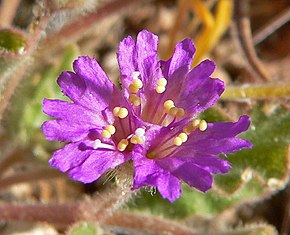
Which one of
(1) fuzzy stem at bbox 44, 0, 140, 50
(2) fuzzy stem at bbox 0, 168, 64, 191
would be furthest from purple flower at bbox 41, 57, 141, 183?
(1) fuzzy stem at bbox 44, 0, 140, 50

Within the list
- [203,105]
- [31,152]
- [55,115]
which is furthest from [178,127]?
[31,152]

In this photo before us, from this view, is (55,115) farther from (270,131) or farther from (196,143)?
(270,131)

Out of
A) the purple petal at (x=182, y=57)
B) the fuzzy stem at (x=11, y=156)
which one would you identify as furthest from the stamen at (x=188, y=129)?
the fuzzy stem at (x=11, y=156)

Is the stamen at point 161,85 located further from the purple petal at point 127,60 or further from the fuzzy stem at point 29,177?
the fuzzy stem at point 29,177

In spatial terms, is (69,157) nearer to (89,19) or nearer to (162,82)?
(162,82)

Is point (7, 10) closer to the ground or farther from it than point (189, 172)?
farther from it

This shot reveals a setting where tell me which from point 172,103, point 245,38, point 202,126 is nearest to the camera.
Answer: point 202,126

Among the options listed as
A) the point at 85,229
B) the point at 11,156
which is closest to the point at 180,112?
the point at 85,229

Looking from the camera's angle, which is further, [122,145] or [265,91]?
A: [265,91]

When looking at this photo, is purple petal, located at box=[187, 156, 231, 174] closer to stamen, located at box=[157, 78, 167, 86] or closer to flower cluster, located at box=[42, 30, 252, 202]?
flower cluster, located at box=[42, 30, 252, 202]
